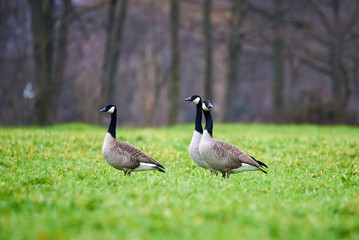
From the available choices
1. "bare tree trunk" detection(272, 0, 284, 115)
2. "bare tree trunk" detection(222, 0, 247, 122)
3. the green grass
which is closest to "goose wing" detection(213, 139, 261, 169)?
the green grass

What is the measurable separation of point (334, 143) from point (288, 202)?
8341 mm

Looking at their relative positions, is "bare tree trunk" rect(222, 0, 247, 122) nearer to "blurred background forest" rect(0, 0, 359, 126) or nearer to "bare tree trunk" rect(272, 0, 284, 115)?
"blurred background forest" rect(0, 0, 359, 126)

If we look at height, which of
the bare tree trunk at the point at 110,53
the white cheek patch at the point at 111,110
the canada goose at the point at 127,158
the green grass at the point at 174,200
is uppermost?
the bare tree trunk at the point at 110,53

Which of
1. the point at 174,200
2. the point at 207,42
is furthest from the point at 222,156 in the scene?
the point at 207,42

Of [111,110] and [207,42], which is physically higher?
[207,42]

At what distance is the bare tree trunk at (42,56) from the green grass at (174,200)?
12.4m

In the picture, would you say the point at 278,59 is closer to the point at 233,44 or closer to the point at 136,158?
the point at 233,44

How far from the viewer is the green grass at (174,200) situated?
437 cm

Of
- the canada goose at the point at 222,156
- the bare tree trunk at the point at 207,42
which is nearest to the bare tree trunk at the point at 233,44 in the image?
the bare tree trunk at the point at 207,42

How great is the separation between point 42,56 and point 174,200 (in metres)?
19.3

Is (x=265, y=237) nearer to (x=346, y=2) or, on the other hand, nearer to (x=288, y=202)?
(x=288, y=202)

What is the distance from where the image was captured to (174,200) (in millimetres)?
5598

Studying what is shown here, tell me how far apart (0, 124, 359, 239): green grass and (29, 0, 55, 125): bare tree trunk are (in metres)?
12.4

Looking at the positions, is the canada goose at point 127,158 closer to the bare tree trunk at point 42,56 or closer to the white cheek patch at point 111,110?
the white cheek patch at point 111,110
